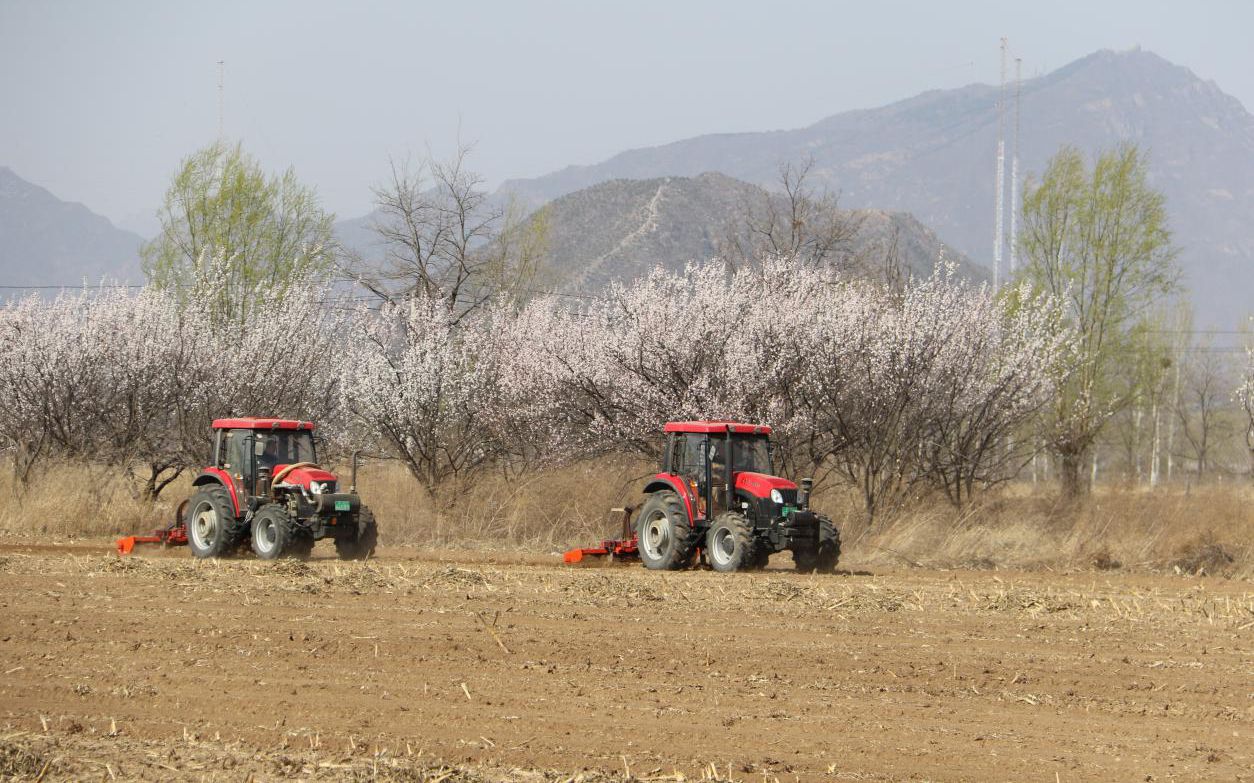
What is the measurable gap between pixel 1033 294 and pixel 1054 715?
92.6 ft

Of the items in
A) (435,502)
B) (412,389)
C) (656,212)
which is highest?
(656,212)

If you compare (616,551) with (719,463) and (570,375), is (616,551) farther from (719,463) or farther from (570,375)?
(570,375)

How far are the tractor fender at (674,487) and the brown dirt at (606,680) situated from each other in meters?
2.32

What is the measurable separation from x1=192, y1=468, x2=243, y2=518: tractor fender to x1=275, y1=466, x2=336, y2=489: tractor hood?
0.67 metres

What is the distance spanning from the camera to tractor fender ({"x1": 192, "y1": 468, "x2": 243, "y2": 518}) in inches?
737

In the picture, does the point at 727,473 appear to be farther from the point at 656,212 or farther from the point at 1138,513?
the point at 656,212

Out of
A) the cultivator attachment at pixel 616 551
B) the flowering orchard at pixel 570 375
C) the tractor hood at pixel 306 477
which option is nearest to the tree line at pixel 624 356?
the flowering orchard at pixel 570 375

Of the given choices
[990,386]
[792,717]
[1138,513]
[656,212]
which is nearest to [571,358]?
[990,386]

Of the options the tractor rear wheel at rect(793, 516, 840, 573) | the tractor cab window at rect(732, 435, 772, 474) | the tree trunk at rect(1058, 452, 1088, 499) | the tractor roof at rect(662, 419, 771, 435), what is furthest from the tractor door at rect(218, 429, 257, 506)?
the tree trunk at rect(1058, 452, 1088, 499)

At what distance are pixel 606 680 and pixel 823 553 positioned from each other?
8.27 metres

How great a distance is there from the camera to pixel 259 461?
18938mm

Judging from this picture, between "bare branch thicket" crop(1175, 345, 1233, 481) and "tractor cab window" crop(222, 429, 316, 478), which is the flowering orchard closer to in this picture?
"tractor cab window" crop(222, 429, 316, 478)

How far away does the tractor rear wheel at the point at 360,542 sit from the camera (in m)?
18.6

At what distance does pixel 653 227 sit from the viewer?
106 meters
